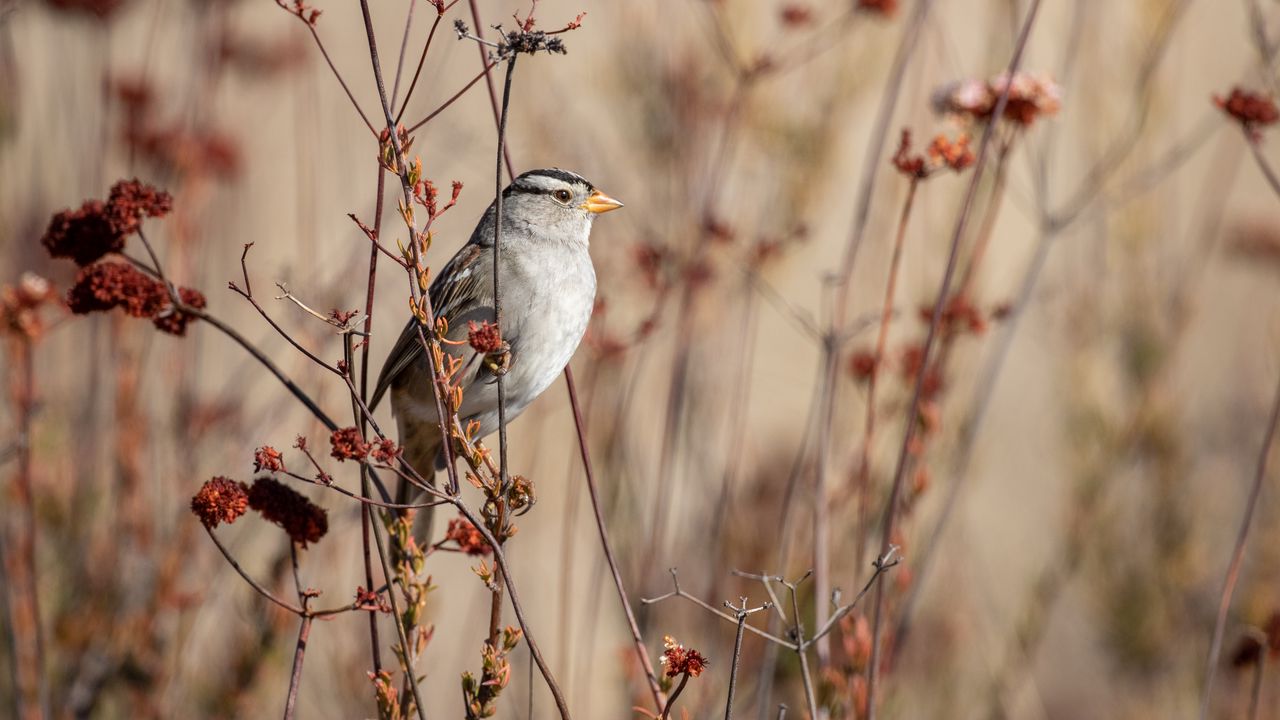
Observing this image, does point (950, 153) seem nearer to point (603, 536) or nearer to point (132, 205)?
point (603, 536)

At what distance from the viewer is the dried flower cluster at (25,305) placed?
2527 millimetres

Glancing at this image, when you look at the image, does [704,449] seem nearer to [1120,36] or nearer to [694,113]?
[694,113]

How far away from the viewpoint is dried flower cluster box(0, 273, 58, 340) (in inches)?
99.5

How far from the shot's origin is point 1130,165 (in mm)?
5324

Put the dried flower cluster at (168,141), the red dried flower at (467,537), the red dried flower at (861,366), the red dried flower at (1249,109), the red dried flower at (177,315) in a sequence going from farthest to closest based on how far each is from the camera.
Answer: the dried flower cluster at (168,141) < the red dried flower at (861,366) < the red dried flower at (1249,109) < the red dried flower at (467,537) < the red dried flower at (177,315)

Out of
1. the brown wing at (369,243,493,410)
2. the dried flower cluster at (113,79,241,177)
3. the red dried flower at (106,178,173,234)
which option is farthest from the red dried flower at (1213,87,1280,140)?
the dried flower cluster at (113,79,241,177)

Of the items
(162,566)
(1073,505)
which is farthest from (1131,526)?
(162,566)

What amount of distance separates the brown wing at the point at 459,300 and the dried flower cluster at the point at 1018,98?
1.21 metres

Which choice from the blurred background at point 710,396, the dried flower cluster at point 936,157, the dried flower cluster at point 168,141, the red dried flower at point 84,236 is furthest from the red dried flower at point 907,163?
the dried flower cluster at point 168,141

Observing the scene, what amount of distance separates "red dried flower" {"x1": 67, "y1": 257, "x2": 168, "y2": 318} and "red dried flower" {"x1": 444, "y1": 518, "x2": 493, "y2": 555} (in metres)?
0.66

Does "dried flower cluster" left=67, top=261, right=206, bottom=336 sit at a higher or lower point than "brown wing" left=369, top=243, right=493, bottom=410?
lower

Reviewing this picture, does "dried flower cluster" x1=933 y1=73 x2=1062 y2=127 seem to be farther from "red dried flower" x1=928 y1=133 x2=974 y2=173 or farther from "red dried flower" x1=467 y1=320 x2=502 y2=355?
"red dried flower" x1=467 y1=320 x2=502 y2=355

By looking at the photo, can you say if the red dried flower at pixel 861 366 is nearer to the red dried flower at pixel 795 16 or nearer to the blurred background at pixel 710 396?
the blurred background at pixel 710 396

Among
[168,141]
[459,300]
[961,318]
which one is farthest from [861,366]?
[168,141]
